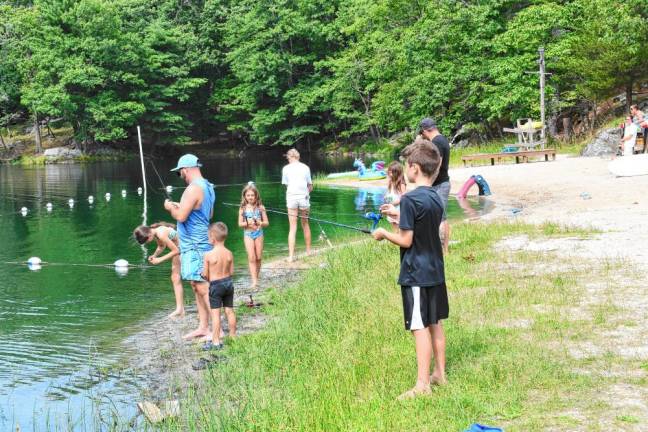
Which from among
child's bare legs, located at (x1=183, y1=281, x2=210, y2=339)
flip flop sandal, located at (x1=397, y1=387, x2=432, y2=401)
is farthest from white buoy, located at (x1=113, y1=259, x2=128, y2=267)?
flip flop sandal, located at (x1=397, y1=387, x2=432, y2=401)

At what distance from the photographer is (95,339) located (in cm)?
834

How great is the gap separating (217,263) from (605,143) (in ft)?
70.3

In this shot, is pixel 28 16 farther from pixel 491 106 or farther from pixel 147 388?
pixel 147 388

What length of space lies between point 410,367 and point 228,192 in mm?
21734

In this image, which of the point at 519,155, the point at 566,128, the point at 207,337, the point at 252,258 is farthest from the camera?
the point at 566,128

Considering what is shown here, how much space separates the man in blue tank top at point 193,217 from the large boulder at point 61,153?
1816 inches

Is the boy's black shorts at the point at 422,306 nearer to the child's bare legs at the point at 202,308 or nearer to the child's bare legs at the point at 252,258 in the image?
the child's bare legs at the point at 202,308

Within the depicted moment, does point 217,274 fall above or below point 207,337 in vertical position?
above

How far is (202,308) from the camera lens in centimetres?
808

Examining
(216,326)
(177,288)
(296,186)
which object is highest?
(296,186)

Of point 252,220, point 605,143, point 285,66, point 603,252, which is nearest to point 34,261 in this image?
point 252,220

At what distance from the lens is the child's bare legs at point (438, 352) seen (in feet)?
16.7

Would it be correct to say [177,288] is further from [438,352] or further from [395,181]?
[438,352]

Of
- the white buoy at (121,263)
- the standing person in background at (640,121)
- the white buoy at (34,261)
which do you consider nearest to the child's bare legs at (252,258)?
the white buoy at (121,263)
